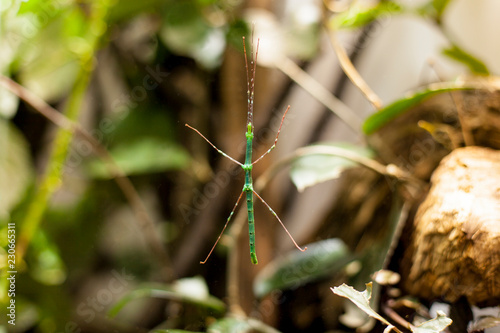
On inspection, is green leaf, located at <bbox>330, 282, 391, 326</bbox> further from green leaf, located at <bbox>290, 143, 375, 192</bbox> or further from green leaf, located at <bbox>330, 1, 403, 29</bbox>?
green leaf, located at <bbox>330, 1, 403, 29</bbox>

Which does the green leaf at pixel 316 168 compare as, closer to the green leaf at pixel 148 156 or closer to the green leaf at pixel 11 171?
the green leaf at pixel 148 156

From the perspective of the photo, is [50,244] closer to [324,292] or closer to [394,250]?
[324,292]

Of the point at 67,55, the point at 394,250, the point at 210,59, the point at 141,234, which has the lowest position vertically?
the point at 394,250

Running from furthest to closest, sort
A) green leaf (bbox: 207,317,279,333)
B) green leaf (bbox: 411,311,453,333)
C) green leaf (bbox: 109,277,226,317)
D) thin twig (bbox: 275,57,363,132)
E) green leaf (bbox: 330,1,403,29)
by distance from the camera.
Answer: thin twig (bbox: 275,57,363,132), green leaf (bbox: 330,1,403,29), green leaf (bbox: 109,277,226,317), green leaf (bbox: 207,317,279,333), green leaf (bbox: 411,311,453,333)

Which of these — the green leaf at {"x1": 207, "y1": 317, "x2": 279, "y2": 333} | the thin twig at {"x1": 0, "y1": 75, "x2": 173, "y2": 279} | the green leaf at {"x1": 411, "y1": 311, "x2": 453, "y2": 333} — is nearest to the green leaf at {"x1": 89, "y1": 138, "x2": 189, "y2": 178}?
the thin twig at {"x1": 0, "y1": 75, "x2": 173, "y2": 279}

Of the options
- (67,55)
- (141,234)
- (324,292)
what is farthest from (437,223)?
(67,55)
